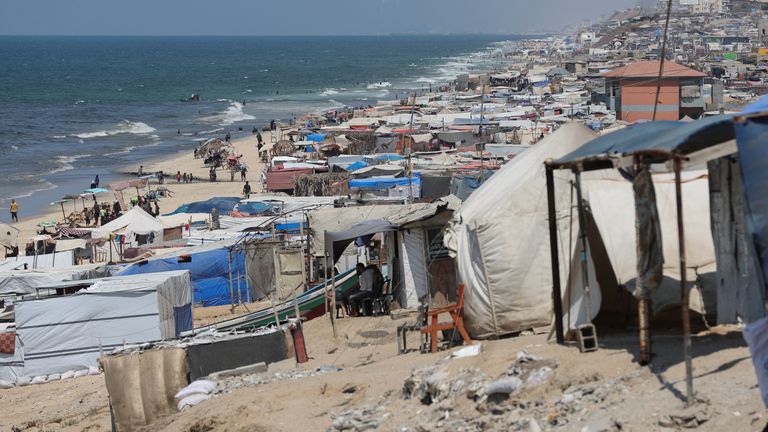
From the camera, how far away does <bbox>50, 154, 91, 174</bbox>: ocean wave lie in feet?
157

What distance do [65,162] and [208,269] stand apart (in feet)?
111

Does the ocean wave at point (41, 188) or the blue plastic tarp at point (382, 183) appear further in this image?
the ocean wave at point (41, 188)

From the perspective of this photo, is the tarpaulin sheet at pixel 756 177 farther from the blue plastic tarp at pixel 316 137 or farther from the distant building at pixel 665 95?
the blue plastic tarp at pixel 316 137

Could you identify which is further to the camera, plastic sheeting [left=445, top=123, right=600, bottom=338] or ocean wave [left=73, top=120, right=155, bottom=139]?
ocean wave [left=73, top=120, right=155, bottom=139]

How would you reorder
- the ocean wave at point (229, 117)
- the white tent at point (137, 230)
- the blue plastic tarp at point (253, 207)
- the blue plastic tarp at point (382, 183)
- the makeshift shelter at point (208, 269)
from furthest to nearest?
the ocean wave at point (229, 117), the blue plastic tarp at point (382, 183), the blue plastic tarp at point (253, 207), the white tent at point (137, 230), the makeshift shelter at point (208, 269)

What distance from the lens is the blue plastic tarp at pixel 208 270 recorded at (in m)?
18.8

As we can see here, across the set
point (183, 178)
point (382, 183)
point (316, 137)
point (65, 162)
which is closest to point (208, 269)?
point (382, 183)

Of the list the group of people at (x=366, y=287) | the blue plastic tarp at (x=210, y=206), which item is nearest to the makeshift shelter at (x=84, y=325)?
the group of people at (x=366, y=287)

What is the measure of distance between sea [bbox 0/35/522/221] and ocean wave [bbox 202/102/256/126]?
77mm

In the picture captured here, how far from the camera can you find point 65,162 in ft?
165

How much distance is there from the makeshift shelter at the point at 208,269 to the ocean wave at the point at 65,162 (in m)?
30.1

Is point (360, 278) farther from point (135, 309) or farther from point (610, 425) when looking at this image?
point (610, 425)

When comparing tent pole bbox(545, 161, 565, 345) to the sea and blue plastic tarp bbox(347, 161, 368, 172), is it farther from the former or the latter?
the sea

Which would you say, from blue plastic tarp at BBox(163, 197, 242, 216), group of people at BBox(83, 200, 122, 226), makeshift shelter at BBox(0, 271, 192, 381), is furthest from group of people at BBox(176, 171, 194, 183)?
makeshift shelter at BBox(0, 271, 192, 381)
